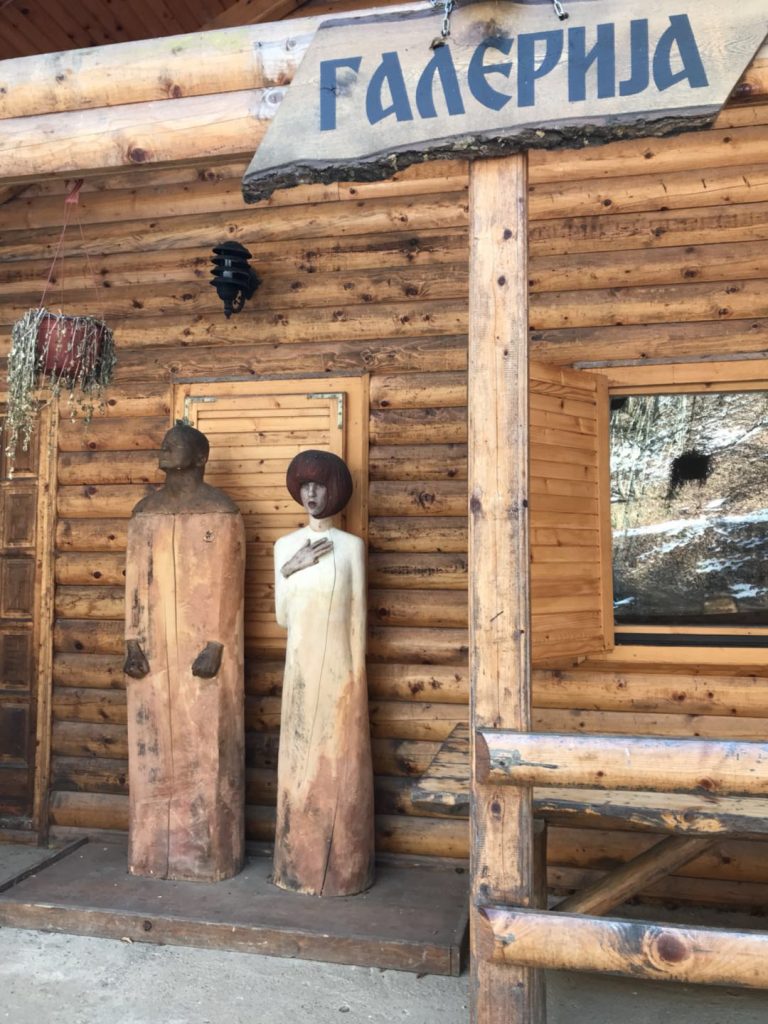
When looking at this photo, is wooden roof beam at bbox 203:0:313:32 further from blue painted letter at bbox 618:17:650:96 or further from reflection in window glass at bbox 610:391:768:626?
blue painted letter at bbox 618:17:650:96

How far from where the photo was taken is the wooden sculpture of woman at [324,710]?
4383 millimetres

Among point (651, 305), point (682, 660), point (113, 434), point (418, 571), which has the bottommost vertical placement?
point (682, 660)

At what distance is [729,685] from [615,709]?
21.4 inches

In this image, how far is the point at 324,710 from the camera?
4441 millimetres

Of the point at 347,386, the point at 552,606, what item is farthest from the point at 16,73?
the point at 552,606

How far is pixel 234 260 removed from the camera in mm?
4934

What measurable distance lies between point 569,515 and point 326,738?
156 cm

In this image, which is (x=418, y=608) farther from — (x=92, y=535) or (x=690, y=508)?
(x=92, y=535)

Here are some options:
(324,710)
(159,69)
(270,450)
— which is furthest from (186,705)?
(159,69)

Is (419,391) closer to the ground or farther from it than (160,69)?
closer to the ground

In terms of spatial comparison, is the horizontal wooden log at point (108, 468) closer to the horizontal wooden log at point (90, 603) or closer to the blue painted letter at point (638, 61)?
the horizontal wooden log at point (90, 603)

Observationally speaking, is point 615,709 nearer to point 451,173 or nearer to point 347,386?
point 347,386

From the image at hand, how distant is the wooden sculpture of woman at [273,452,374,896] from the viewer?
4383 mm

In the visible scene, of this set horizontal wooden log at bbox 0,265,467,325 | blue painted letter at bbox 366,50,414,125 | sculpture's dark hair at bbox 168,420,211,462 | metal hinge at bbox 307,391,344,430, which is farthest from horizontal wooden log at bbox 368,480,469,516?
blue painted letter at bbox 366,50,414,125
